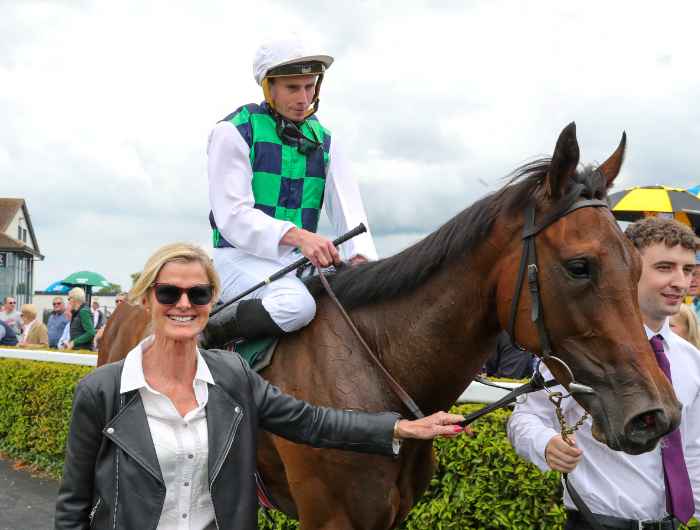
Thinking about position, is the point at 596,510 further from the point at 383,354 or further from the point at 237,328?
the point at 237,328

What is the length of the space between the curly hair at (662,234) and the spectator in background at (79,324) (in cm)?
1028

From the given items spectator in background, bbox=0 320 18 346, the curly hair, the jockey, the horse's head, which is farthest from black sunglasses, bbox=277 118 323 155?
spectator in background, bbox=0 320 18 346

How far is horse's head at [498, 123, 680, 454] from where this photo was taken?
2100 millimetres

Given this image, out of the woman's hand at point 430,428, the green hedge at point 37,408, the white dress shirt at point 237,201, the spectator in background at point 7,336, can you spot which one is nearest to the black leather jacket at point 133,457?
the woman's hand at point 430,428

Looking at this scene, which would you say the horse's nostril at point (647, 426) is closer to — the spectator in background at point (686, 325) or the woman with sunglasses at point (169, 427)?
the woman with sunglasses at point (169, 427)

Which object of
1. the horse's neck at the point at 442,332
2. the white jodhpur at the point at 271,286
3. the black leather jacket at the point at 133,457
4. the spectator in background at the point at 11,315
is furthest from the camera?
the spectator in background at the point at 11,315

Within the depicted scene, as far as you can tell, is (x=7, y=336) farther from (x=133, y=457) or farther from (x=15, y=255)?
(x=15, y=255)

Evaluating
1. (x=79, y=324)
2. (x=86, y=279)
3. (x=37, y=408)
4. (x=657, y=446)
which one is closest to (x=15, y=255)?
(x=86, y=279)

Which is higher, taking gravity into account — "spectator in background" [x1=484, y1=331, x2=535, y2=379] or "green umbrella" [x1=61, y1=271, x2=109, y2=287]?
"spectator in background" [x1=484, y1=331, x2=535, y2=379]

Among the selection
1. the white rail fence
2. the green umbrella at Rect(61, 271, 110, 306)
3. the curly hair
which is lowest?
the green umbrella at Rect(61, 271, 110, 306)

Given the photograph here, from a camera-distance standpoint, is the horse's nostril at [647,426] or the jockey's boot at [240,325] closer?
the horse's nostril at [647,426]

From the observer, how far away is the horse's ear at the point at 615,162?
2656mm

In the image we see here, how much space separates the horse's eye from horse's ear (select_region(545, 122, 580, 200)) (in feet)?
0.88

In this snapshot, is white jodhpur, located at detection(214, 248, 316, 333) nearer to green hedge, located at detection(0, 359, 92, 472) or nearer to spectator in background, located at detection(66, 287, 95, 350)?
green hedge, located at detection(0, 359, 92, 472)
